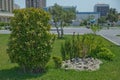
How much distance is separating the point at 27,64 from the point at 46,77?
772 mm

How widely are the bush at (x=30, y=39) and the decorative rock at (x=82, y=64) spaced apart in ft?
4.21

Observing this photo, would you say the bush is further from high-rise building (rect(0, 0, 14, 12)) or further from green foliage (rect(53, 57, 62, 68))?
high-rise building (rect(0, 0, 14, 12))

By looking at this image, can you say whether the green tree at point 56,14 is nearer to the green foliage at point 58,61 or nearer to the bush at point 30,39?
the green foliage at point 58,61

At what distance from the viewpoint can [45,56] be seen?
26.4ft

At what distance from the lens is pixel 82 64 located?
9586 millimetres

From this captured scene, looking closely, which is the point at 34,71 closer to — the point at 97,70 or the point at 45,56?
the point at 45,56

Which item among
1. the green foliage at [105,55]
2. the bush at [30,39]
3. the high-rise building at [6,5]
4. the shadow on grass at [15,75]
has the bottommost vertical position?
the shadow on grass at [15,75]

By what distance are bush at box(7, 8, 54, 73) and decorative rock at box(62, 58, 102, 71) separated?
4.21ft

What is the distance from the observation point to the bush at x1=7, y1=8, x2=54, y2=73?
7.91m

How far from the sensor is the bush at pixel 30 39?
7910mm

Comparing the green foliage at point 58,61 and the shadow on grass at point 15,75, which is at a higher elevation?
the green foliage at point 58,61

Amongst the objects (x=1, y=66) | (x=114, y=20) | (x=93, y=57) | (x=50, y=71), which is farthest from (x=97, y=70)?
(x=114, y=20)

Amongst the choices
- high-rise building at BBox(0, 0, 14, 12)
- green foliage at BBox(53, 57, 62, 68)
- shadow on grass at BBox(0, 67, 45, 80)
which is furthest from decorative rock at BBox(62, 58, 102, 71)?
high-rise building at BBox(0, 0, 14, 12)

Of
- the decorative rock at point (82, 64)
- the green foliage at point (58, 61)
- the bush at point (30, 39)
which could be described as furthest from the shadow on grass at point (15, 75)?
the decorative rock at point (82, 64)
